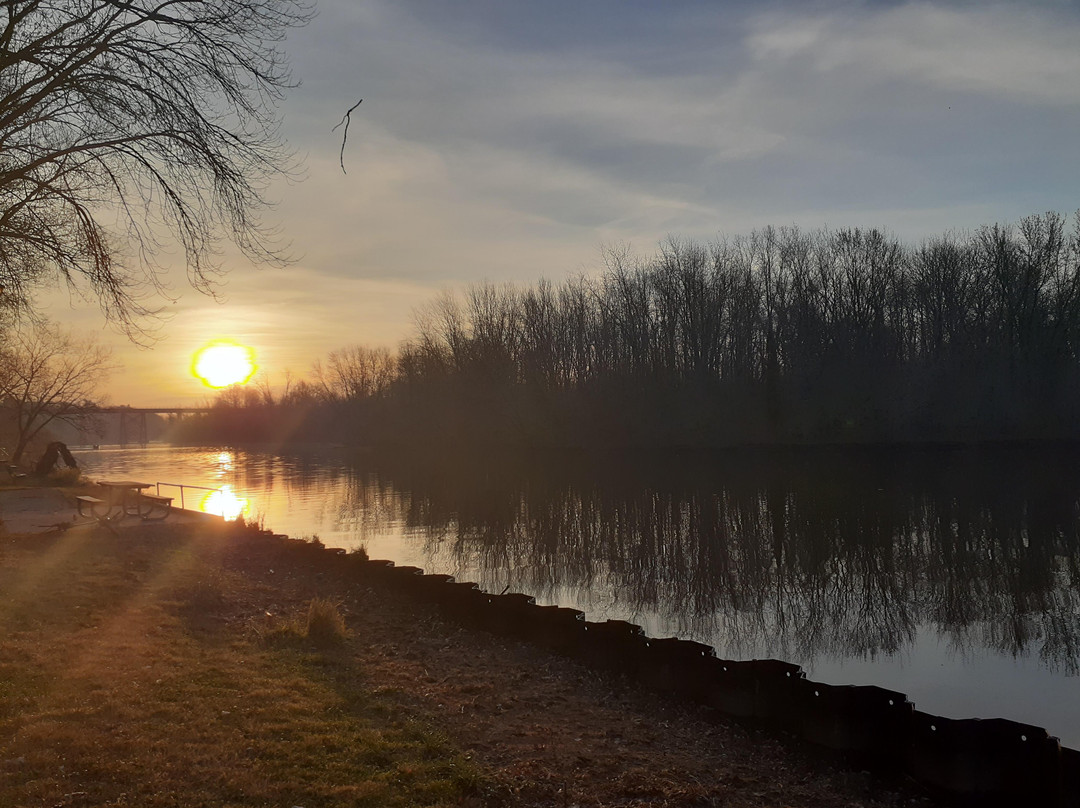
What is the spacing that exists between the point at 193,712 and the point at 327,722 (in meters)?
1.11

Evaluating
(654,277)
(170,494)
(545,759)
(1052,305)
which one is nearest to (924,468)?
(1052,305)

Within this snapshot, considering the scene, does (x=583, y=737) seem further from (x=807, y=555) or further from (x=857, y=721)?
(x=807, y=555)

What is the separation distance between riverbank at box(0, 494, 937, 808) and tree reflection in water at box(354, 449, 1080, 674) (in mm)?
4074

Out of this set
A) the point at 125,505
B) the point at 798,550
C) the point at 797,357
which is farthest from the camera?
the point at 797,357

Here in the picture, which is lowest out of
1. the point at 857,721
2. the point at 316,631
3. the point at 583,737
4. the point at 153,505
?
the point at 583,737

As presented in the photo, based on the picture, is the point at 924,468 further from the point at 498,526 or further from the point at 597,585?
the point at 597,585

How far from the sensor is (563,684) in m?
8.84

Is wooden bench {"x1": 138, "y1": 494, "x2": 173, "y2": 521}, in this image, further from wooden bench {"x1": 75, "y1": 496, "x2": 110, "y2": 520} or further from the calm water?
the calm water

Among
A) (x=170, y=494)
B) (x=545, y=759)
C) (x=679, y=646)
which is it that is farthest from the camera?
(x=170, y=494)

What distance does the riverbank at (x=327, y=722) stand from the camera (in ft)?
17.8

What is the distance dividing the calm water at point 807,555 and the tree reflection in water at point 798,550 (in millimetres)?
65

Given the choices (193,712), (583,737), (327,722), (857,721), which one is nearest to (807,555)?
(857,721)

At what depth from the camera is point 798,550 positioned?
19.2 m

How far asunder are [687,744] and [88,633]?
6.64m
